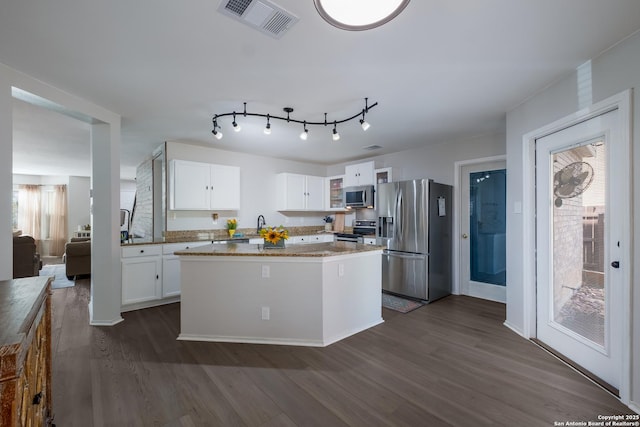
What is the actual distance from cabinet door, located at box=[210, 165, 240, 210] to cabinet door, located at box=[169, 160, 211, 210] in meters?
0.10

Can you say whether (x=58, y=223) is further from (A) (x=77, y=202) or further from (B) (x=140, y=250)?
(B) (x=140, y=250)

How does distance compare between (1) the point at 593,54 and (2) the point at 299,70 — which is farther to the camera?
(2) the point at 299,70

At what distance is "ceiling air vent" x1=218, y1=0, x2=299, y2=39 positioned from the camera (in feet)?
5.10

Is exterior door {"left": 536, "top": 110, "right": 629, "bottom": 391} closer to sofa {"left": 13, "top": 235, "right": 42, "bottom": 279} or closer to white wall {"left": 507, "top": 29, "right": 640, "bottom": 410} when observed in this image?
white wall {"left": 507, "top": 29, "right": 640, "bottom": 410}

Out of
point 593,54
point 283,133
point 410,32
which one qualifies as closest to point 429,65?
point 410,32

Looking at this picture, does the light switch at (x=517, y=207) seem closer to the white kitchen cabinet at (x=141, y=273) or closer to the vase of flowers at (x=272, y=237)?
the vase of flowers at (x=272, y=237)

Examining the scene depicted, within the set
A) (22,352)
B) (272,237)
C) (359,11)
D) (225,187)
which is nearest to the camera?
(22,352)

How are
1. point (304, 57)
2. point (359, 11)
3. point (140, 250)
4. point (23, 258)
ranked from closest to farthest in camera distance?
point (359, 11) → point (304, 57) → point (140, 250) → point (23, 258)

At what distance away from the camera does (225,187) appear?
4.72 meters

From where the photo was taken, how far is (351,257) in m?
3.00

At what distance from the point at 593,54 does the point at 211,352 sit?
3.94 meters

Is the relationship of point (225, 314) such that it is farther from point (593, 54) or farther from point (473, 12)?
point (593, 54)

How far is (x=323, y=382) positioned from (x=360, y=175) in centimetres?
383

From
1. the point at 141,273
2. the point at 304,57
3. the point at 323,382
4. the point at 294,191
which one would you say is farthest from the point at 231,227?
the point at 304,57
